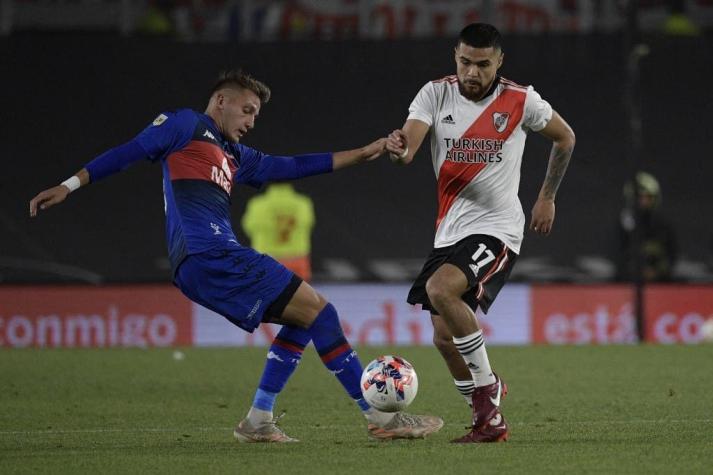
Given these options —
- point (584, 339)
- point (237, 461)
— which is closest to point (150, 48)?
point (584, 339)

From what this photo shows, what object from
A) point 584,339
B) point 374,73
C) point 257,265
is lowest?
point 584,339

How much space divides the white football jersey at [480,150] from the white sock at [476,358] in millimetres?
566

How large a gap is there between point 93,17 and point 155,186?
272 centimetres

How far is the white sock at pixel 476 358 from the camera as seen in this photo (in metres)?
7.36

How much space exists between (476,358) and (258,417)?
117cm

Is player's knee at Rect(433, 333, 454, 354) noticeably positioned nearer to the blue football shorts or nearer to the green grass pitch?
the green grass pitch

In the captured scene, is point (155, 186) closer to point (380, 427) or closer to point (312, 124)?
point (312, 124)

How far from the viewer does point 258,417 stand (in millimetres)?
7488

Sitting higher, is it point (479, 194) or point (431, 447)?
point (479, 194)

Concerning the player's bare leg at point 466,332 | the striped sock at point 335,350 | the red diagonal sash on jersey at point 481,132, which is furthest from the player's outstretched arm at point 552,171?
the striped sock at point 335,350

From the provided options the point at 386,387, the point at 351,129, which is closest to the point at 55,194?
the point at 386,387

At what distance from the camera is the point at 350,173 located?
19766mm

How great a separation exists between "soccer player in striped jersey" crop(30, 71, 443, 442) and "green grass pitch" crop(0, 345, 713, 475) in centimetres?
21

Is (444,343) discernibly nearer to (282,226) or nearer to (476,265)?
(476,265)
